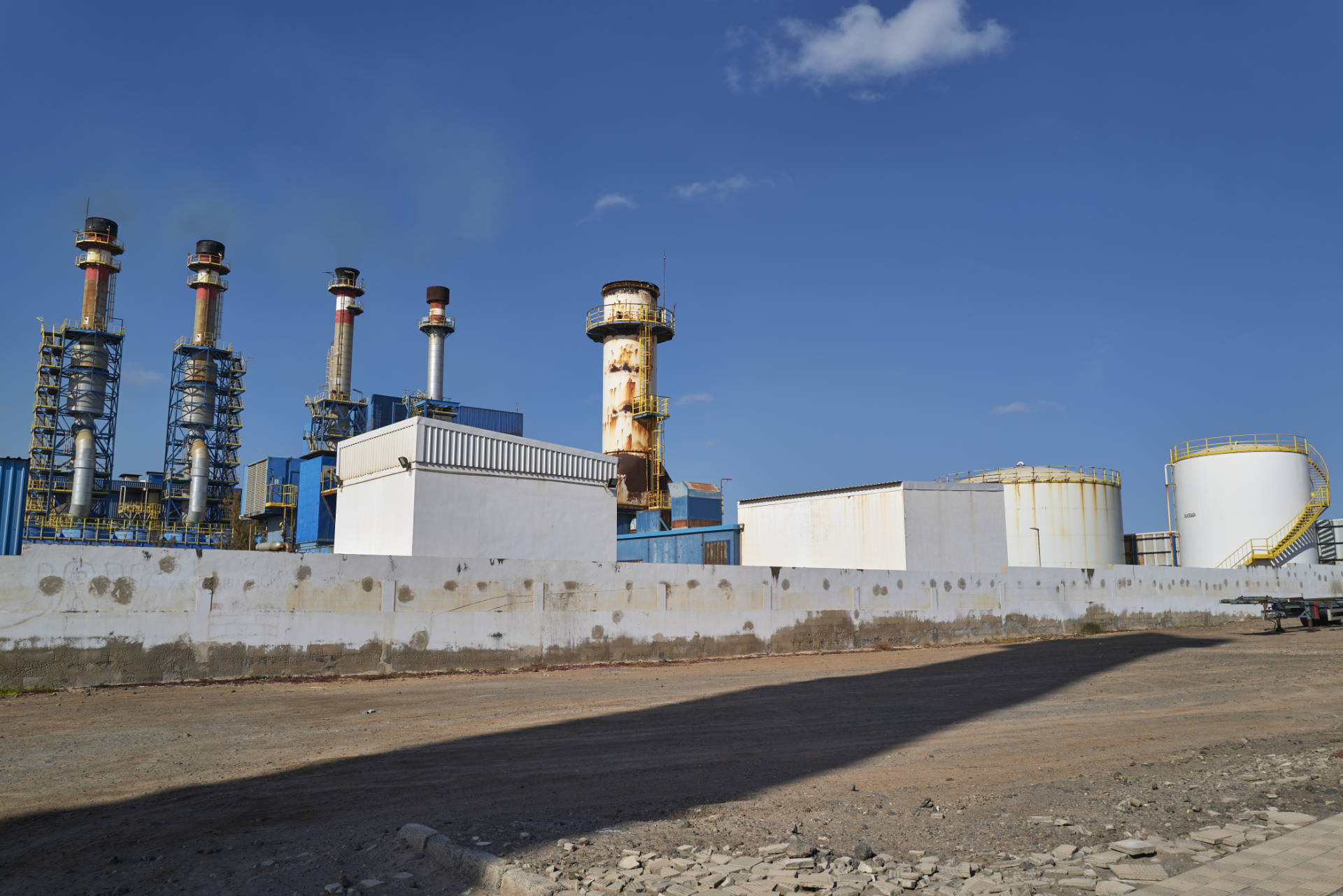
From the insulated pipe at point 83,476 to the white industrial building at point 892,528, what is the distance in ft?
143

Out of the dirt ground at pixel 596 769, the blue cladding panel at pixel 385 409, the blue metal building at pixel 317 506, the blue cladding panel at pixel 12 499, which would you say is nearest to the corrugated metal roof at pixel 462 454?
the blue cladding panel at pixel 12 499

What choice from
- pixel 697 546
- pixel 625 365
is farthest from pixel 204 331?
pixel 697 546

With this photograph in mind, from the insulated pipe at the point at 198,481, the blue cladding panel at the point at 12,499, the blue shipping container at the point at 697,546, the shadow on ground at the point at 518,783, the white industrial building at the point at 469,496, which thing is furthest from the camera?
the insulated pipe at the point at 198,481

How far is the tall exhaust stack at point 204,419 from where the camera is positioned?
56125mm

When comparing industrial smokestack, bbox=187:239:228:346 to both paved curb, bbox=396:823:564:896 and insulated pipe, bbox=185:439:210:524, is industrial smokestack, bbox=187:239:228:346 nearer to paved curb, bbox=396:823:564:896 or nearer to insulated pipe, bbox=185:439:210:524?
insulated pipe, bbox=185:439:210:524

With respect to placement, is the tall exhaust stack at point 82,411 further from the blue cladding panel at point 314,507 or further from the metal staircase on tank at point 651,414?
the metal staircase on tank at point 651,414

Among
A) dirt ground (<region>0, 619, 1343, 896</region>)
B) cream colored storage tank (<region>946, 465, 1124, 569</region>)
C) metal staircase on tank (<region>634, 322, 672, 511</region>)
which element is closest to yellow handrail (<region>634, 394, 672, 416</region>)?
metal staircase on tank (<region>634, 322, 672, 511</region>)

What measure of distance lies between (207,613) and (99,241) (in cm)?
5279

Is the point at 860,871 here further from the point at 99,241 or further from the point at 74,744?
the point at 99,241

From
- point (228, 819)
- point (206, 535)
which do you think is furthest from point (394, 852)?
point (206, 535)

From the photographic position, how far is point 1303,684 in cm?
1363

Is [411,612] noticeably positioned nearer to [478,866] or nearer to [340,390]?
[478,866]

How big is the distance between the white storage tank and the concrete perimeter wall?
21.3 m

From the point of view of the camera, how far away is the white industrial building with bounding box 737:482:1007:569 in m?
29.2
